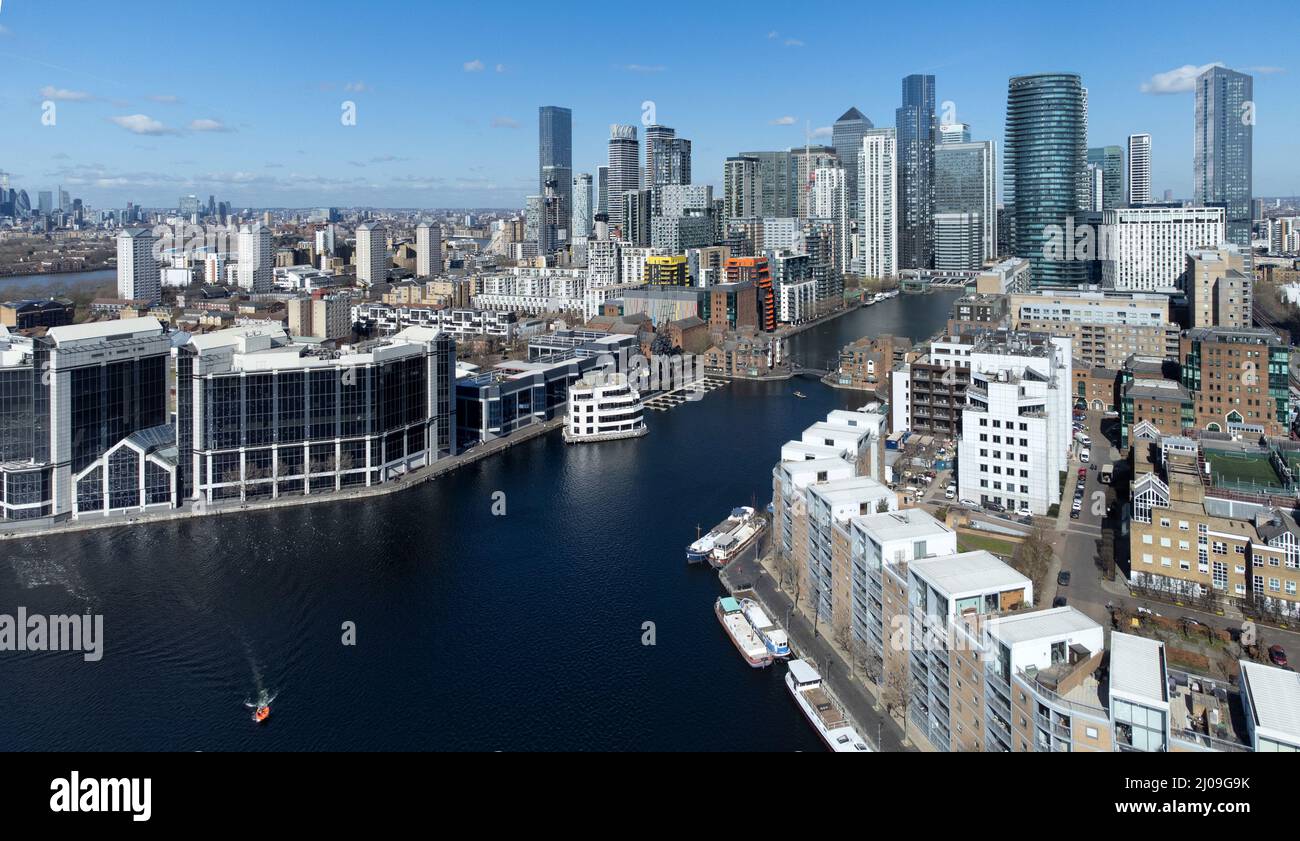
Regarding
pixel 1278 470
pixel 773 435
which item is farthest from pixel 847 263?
pixel 1278 470

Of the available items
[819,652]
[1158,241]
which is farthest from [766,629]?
[1158,241]

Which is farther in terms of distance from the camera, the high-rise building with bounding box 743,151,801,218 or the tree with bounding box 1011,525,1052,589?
the high-rise building with bounding box 743,151,801,218

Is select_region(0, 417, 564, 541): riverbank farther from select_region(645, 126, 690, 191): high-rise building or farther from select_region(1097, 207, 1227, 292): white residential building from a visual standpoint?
select_region(645, 126, 690, 191): high-rise building

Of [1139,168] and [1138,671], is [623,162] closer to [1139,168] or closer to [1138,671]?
[1139,168]

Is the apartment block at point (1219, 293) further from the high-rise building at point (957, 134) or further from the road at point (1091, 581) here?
the high-rise building at point (957, 134)

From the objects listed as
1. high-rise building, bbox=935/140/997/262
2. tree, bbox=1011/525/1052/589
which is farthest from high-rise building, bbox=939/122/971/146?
tree, bbox=1011/525/1052/589
